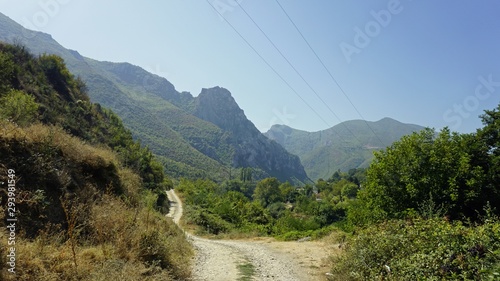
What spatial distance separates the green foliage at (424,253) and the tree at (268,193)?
108724mm

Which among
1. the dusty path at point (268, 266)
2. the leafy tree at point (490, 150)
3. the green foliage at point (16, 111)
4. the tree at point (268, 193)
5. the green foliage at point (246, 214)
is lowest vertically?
the tree at point (268, 193)

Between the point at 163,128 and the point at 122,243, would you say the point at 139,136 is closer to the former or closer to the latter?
the point at 163,128

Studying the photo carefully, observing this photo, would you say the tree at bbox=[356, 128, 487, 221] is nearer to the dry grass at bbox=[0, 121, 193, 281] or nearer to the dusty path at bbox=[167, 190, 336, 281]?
the dusty path at bbox=[167, 190, 336, 281]

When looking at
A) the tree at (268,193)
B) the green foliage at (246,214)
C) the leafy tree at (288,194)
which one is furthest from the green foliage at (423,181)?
the leafy tree at (288,194)

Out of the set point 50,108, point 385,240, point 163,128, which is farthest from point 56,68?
point 163,128

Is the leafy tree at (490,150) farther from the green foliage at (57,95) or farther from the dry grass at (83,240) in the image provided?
the green foliage at (57,95)

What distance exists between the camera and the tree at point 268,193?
119 meters

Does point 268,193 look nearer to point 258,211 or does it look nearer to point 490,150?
point 258,211

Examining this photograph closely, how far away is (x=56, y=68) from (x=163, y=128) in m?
132

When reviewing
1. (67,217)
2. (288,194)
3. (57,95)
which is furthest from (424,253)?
(288,194)

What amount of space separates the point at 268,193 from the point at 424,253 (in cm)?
11785

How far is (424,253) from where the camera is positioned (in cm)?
775

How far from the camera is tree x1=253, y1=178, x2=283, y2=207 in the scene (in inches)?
4702

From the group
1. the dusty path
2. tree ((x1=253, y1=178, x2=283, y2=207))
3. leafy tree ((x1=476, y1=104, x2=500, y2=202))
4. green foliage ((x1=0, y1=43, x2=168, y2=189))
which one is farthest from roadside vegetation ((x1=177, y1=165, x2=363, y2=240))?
leafy tree ((x1=476, y1=104, x2=500, y2=202))
